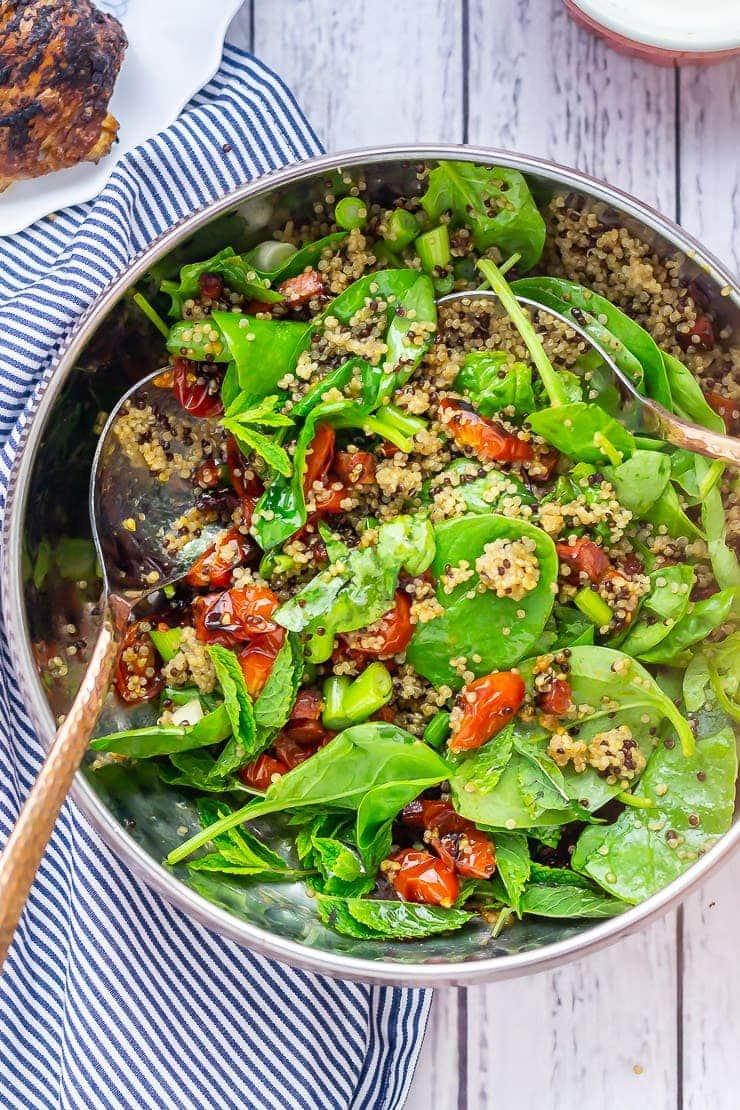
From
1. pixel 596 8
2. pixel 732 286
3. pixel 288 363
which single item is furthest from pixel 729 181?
pixel 288 363

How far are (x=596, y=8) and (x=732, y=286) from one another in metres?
0.53

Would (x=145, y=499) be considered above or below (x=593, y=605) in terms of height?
above

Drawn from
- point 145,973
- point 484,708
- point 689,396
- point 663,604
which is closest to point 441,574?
point 484,708

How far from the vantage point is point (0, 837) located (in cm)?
156

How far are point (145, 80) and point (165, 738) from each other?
98cm

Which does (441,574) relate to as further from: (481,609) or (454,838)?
(454,838)

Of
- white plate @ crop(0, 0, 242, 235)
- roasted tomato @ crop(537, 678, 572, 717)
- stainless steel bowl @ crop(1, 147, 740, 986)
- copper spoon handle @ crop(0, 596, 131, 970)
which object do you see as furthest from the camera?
white plate @ crop(0, 0, 242, 235)

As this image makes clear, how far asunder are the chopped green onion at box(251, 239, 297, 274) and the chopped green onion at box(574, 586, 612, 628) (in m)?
0.57

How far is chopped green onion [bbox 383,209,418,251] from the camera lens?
1.46 metres

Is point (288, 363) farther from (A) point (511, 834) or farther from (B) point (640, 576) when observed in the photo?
(A) point (511, 834)

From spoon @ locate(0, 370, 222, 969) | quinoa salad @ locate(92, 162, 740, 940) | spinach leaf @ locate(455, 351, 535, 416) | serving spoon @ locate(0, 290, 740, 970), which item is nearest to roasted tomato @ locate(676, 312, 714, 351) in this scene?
quinoa salad @ locate(92, 162, 740, 940)

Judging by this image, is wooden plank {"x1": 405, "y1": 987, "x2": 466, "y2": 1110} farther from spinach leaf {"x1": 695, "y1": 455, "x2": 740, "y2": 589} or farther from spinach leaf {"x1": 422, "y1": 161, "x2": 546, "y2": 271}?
spinach leaf {"x1": 422, "y1": 161, "x2": 546, "y2": 271}

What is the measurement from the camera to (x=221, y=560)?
1438 millimetres

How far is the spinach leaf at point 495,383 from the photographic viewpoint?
4.65ft
